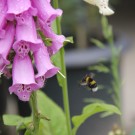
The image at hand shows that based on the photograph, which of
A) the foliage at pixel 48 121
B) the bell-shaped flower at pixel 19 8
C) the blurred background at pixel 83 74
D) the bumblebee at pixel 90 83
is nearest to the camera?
the bell-shaped flower at pixel 19 8

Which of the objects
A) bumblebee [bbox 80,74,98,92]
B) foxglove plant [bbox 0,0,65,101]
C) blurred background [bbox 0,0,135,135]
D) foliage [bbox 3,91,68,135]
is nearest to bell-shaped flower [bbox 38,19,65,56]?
foxglove plant [bbox 0,0,65,101]

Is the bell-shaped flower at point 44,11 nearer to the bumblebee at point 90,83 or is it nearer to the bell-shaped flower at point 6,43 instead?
the bell-shaped flower at point 6,43

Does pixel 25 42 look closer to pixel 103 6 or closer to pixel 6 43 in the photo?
pixel 6 43

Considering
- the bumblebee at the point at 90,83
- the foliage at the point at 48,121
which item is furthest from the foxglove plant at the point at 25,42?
the foliage at the point at 48,121

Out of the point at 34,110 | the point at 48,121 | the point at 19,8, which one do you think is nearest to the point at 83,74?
the point at 48,121

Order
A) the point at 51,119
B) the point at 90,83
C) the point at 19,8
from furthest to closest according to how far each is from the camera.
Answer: the point at 51,119 < the point at 90,83 < the point at 19,8

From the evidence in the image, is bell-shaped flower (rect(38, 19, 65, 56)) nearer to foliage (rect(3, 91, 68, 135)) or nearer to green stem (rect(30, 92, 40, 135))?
green stem (rect(30, 92, 40, 135))

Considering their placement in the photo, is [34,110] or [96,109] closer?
[34,110]
